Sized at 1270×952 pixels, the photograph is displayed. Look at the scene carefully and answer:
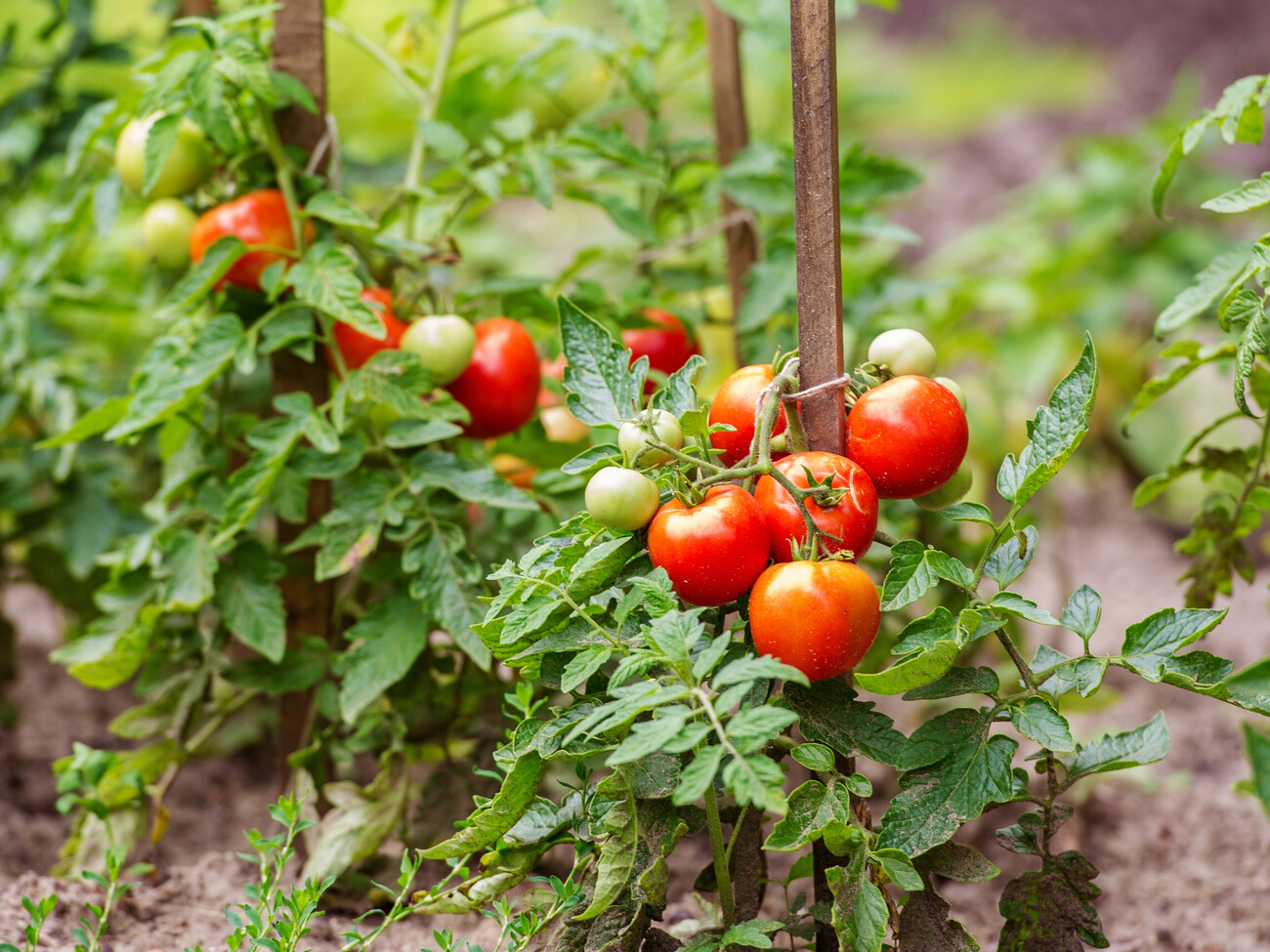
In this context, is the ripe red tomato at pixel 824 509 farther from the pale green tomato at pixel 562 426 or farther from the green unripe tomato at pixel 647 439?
the pale green tomato at pixel 562 426

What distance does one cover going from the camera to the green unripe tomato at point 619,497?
0.69 m

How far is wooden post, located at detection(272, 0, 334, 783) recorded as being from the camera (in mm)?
1102

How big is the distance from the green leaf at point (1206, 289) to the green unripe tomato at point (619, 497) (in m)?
0.51

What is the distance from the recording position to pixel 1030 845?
751mm

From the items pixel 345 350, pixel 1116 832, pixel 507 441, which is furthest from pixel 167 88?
pixel 1116 832

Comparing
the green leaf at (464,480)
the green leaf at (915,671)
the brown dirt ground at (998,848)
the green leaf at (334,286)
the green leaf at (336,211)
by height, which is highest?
the green leaf at (336,211)

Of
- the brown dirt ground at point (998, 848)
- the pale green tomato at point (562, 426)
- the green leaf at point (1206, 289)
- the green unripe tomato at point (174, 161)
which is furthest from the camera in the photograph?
the pale green tomato at point (562, 426)

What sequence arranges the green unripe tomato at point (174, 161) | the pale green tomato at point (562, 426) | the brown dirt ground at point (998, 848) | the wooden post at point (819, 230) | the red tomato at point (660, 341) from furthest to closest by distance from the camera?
1. the pale green tomato at point (562, 426)
2. the red tomato at point (660, 341)
3. the green unripe tomato at point (174, 161)
4. the brown dirt ground at point (998, 848)
5. the wooden post at point (819, 230)

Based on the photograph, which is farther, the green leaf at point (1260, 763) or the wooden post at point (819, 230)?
the green leaf at point (1260, 763)

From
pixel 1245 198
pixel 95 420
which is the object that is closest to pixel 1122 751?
pixel 1245 198

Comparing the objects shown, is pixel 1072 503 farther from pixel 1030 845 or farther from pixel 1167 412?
pixel 1030 845

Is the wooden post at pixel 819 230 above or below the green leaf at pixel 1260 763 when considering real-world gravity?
above

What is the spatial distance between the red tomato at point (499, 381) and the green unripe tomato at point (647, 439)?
353 millimetres

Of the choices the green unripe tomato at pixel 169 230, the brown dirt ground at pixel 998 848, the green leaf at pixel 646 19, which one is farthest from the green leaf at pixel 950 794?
the green unripe tomato at pixel 169 230
